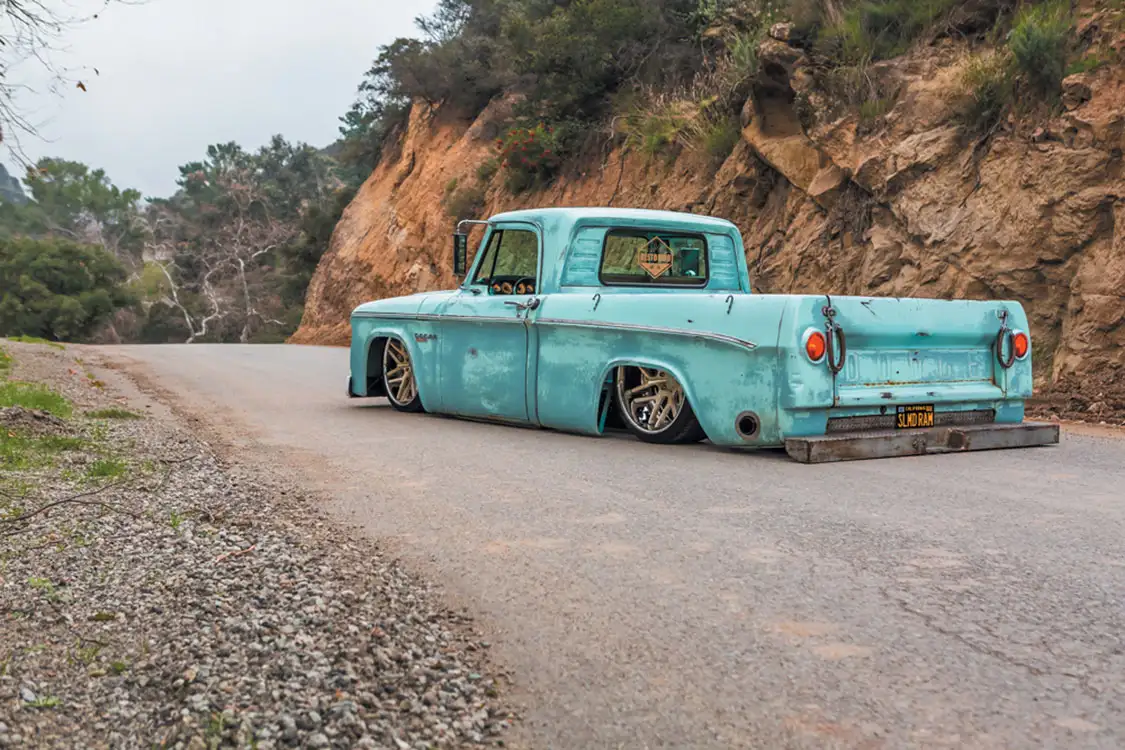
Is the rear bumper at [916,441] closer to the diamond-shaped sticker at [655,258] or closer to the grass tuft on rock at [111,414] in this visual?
the diamond-shaped sticker at [655,258]

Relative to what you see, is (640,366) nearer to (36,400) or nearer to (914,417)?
(914,417)

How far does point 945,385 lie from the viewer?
785cm

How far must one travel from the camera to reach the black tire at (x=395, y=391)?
1054cm

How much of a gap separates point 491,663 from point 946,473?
4.14 m

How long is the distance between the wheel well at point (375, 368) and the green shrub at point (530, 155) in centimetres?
1643

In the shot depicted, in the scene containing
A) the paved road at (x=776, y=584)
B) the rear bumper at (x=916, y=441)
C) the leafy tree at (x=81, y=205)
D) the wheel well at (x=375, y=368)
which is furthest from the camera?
the leafy tree at (x=81, y=205)

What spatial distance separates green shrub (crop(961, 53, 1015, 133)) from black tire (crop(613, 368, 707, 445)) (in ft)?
26.6

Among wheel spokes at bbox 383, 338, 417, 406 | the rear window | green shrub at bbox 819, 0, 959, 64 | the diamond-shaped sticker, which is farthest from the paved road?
green shrub at bbox 819, 0, 959, 64

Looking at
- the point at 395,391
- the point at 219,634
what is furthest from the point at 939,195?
the point at 219,634

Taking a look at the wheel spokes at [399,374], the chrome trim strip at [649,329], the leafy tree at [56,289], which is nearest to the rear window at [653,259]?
the chrome trim strip at [649,329]

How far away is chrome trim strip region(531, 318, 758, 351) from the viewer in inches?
287

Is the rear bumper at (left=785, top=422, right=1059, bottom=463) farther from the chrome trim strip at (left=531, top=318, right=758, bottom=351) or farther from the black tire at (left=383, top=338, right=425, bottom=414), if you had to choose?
the black tire at (left=383, top=338, right=425, bottom=414)

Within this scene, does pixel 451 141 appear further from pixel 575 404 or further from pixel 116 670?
pixel 116 670

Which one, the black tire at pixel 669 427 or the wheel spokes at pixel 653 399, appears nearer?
the black tire at pixel 669 427
